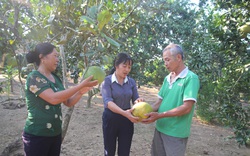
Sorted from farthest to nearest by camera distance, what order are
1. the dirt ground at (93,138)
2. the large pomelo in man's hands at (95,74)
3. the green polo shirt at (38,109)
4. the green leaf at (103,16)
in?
1. the dirt ground at (93,138)
2. the large pomelo in man's hands at (95,74)
3. the green polo shirt at (38,109)
4. the green leaf at (103,16)

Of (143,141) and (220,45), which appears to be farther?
(143,141)

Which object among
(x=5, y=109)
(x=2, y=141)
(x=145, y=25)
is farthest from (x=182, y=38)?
(x=5, y=109)

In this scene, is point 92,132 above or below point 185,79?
below

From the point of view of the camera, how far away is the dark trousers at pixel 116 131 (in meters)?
2.15

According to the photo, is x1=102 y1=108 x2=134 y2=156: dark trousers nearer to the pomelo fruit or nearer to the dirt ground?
the pomelo fruit

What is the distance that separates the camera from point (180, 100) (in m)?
1.75

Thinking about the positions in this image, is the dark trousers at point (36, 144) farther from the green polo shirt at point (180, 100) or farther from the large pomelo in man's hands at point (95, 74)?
the green polo shirt at point (180, 100)

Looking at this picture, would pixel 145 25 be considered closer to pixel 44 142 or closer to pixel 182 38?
pixel 182 38

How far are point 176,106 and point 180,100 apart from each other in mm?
60

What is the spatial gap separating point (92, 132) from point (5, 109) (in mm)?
2696

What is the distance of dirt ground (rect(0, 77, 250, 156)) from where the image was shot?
343 cm

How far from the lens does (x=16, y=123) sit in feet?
15.1


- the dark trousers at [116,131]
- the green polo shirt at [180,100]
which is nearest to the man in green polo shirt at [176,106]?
the green polo shirt at [180,100]

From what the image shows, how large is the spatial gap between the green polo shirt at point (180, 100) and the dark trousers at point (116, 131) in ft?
1.47
